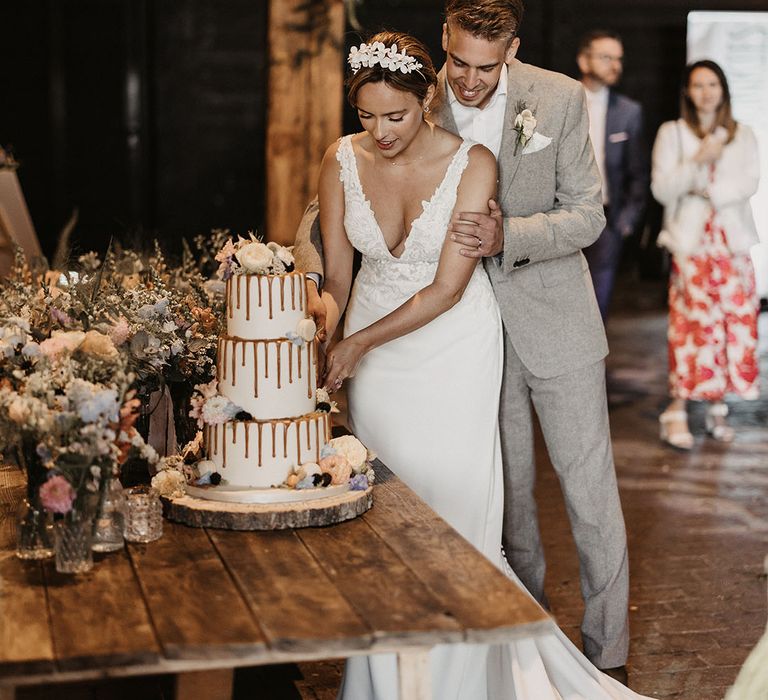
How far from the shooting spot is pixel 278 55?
5625mm

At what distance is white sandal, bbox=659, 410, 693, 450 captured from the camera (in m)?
7.10

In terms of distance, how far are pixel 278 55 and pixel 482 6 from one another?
7.44 ft

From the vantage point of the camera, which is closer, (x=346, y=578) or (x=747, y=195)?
(x=346, y=578)

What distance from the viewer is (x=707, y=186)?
709cm

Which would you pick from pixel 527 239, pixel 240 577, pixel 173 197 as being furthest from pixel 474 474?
pixel 173 197

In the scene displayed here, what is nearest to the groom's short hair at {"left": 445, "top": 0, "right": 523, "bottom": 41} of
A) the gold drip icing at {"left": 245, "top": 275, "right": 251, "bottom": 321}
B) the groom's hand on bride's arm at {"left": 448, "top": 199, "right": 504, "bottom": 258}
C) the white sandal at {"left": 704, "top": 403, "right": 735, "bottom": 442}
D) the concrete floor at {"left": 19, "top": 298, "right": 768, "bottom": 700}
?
the groom's hand on bride's arm at {"left": 448, "top": 199, "right": 504, "bottom": 258}

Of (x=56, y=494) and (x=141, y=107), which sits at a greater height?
(x=141, y=107)

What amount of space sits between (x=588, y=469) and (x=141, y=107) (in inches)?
244

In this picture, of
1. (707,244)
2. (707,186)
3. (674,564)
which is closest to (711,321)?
(707,244)

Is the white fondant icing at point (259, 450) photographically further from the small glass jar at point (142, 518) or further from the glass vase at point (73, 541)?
the glass vase at point (73, 541)

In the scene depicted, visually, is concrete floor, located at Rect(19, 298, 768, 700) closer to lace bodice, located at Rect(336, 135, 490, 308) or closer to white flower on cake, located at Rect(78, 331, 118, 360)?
lace bodice, located at Rect(336, 135, 490, 308)

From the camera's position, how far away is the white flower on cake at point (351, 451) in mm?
3125

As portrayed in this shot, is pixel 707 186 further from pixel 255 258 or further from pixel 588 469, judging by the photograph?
pixel 255 258

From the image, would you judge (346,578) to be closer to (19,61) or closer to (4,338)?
(4,338)
